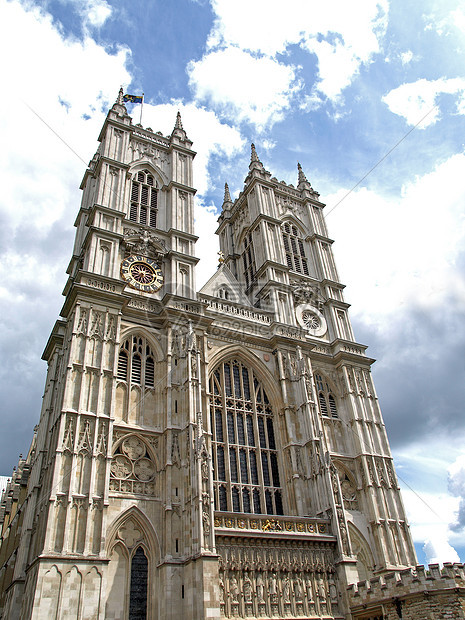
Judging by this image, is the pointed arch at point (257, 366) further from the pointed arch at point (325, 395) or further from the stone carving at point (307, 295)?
the stone carving at point (307, 295)

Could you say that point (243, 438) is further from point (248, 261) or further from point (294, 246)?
point (294, 246)

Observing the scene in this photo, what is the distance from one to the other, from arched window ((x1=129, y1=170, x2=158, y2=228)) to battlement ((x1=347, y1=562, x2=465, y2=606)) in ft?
82.1

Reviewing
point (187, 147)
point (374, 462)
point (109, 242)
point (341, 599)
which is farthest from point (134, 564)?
point (187, 147)

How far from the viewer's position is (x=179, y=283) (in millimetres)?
32375

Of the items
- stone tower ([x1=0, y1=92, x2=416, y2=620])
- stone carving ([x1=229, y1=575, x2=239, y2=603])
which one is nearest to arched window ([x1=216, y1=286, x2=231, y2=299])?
stone tower ([x1=0, y1=92, x2=416, y2=620])

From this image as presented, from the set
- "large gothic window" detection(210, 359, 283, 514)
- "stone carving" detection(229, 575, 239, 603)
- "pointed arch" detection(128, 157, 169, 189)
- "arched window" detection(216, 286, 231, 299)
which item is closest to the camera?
"stone carving" detection(229, 575, 239, 603)

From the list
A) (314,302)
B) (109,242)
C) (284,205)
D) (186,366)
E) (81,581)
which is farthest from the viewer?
(284,205)

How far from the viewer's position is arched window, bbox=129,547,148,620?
69.7ft

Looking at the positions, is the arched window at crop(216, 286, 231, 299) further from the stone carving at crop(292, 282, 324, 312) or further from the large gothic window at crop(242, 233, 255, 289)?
the stone carving at crop(292, 282, 324, 312)

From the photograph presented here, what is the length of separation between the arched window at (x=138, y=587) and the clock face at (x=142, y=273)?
586 inches

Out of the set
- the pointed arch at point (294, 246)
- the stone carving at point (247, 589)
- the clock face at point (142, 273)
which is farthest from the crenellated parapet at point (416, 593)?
the pointed arch at point (294, 246)

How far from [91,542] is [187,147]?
30.0m

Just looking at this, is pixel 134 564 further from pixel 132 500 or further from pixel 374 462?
pixel 374 462

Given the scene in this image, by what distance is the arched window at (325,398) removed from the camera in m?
33.3
